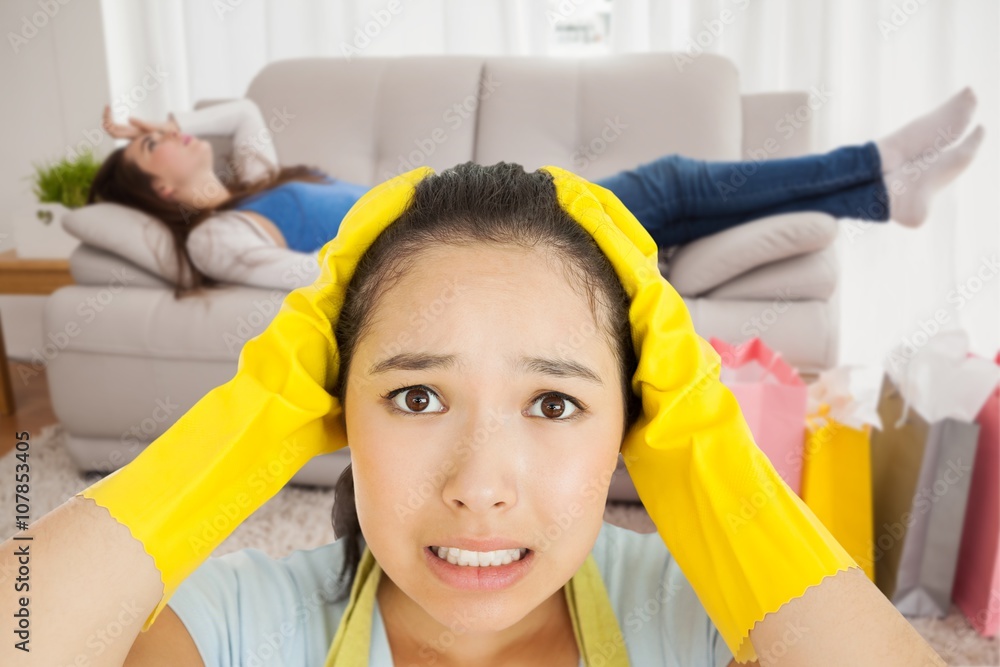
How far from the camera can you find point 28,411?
120 inches

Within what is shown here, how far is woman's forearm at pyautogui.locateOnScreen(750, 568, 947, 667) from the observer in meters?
0.70

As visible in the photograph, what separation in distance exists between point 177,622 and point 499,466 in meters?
0.35

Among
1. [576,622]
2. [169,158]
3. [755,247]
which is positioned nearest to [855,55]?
[755,247]

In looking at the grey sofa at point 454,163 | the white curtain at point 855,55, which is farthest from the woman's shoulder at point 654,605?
the white curtain at point 855,55

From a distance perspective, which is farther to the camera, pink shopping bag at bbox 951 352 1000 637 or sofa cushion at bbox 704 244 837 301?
sofa cushion at bbox 704 244 837 301

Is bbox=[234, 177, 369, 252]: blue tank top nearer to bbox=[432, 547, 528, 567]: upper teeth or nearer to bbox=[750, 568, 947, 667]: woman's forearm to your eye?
bbox=[432, 547, 528, 567]: upper teeth

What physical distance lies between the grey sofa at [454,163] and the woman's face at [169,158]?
0.27m

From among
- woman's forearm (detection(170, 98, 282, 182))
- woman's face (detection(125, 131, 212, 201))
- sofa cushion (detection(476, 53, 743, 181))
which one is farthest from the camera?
woman's forearm (detection(170, 98, 282, 182))

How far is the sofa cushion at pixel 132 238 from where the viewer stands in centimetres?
240

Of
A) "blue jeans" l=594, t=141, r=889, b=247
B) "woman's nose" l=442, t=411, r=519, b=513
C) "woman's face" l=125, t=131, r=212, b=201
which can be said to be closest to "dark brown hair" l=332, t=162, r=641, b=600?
"woman's nose" l=442, t=411, r=519, b=513

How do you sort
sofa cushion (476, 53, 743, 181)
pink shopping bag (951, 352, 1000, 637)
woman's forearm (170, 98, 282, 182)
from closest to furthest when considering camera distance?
pink shopping bag (951, 352, 1000, 637), sofa cushion (476, 53, 743, 181), woman's forearm (170, 98, 282, 182)

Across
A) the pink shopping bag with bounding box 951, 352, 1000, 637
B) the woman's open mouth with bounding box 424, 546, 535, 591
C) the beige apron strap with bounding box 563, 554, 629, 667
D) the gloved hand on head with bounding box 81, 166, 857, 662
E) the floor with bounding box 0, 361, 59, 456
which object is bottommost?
the floor with bounding box 0, 361, 59, 456

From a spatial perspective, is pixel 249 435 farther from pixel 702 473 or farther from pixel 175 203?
pixel 175 203

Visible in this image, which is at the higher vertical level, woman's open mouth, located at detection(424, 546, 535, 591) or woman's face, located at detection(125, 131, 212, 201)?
woman's face, located at detection(125, 131, 212, 201)
